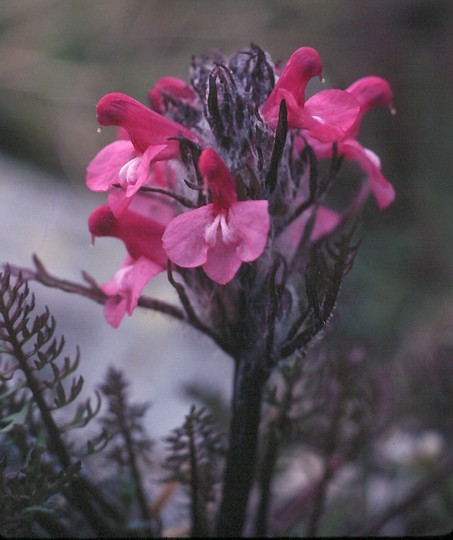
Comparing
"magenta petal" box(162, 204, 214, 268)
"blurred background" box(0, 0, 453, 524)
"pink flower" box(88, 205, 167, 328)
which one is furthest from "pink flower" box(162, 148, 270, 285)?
"blurred background" box(0, 0, 453, 524)

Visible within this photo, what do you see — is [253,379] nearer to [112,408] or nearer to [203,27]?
[112,408]

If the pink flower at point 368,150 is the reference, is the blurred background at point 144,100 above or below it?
below

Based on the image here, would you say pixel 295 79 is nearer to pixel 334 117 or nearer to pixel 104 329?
pixel 334 117

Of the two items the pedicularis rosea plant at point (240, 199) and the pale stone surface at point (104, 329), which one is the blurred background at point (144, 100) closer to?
the pale stone surface at point (104, 329)

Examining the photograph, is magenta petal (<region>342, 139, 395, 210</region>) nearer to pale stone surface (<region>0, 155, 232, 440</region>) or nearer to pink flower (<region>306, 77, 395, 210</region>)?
pink flower (<region>306, 77, 395, 210</region>)

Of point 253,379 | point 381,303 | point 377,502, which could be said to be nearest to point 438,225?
point 381,303

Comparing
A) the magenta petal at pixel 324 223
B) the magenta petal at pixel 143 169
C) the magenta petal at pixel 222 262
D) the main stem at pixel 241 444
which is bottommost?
the main stem at pixel 241 444

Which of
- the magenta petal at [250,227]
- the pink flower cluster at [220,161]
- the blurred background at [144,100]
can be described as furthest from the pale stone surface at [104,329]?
the magenta petal at [250,227]

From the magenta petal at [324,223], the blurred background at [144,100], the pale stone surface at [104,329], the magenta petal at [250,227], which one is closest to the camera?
the magenta petal at [250,227]
